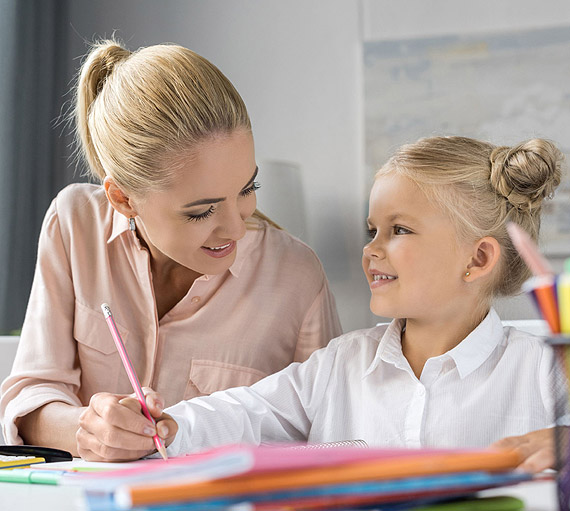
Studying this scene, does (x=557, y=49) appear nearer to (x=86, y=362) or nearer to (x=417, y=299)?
(x=417, y=299)

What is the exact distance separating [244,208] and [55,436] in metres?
0.50

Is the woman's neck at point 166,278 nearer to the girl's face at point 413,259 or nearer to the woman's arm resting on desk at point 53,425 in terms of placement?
the woman's arm resting on desk at point 53,425

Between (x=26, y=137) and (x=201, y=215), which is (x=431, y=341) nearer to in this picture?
(x=201, y=215)

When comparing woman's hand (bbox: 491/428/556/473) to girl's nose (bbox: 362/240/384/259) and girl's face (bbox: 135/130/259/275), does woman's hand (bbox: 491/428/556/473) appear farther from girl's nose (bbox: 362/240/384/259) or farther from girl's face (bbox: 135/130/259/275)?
girl's face (bbox: 135/130/259/275)

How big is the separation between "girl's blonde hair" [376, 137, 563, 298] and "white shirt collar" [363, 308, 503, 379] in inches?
4.2

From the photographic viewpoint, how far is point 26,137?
2.63m

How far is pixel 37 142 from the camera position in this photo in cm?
269

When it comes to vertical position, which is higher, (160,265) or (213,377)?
(160,265)

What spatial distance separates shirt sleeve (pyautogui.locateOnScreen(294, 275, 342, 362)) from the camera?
1454 millimetres

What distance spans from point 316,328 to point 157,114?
52 centimetres

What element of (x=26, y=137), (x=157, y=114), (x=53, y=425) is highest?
(x=26, y=137)

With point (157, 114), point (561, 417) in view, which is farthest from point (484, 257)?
point (561, 417)

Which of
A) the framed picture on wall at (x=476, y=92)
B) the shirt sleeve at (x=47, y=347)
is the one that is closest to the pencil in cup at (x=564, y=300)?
the shirt sleeve at (x=47, y=347)

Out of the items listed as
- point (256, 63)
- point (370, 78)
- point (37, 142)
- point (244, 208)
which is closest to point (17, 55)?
point (37, 142)
